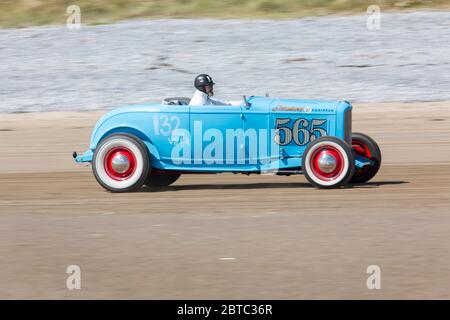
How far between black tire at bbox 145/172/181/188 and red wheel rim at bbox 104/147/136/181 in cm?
82

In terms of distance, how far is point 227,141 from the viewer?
40.6 feet

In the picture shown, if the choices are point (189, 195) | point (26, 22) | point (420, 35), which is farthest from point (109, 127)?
point (26, 22)

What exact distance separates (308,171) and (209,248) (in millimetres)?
3062

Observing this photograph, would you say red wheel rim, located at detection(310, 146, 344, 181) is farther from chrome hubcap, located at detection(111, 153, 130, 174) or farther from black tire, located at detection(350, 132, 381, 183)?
chrome hubcap, located at detection(111, 153, 130, 174)

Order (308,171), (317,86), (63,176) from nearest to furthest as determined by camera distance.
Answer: (308,171) → (63,176) → (317,86)

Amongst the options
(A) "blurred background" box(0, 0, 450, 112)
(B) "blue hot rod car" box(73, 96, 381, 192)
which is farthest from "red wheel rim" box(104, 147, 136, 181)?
(A) "blurred background" box(0, 0, 450, 112)

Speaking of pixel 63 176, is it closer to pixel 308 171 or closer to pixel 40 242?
pixel 308 171

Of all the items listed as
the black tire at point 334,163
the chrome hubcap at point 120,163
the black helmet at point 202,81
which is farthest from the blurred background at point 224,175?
the black helmet at point 202,81

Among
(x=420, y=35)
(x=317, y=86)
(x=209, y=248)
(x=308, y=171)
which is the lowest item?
(x=209, y=248)

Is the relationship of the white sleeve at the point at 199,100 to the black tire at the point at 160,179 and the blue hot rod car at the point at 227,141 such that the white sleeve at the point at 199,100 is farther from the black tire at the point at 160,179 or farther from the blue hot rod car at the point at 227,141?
the black tire at the point at 160,179

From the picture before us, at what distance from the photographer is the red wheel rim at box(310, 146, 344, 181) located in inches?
474

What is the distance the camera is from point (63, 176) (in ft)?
47.8

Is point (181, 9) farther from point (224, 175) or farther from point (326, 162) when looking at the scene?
point (326, 162)

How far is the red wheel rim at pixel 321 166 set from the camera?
12047 mm
